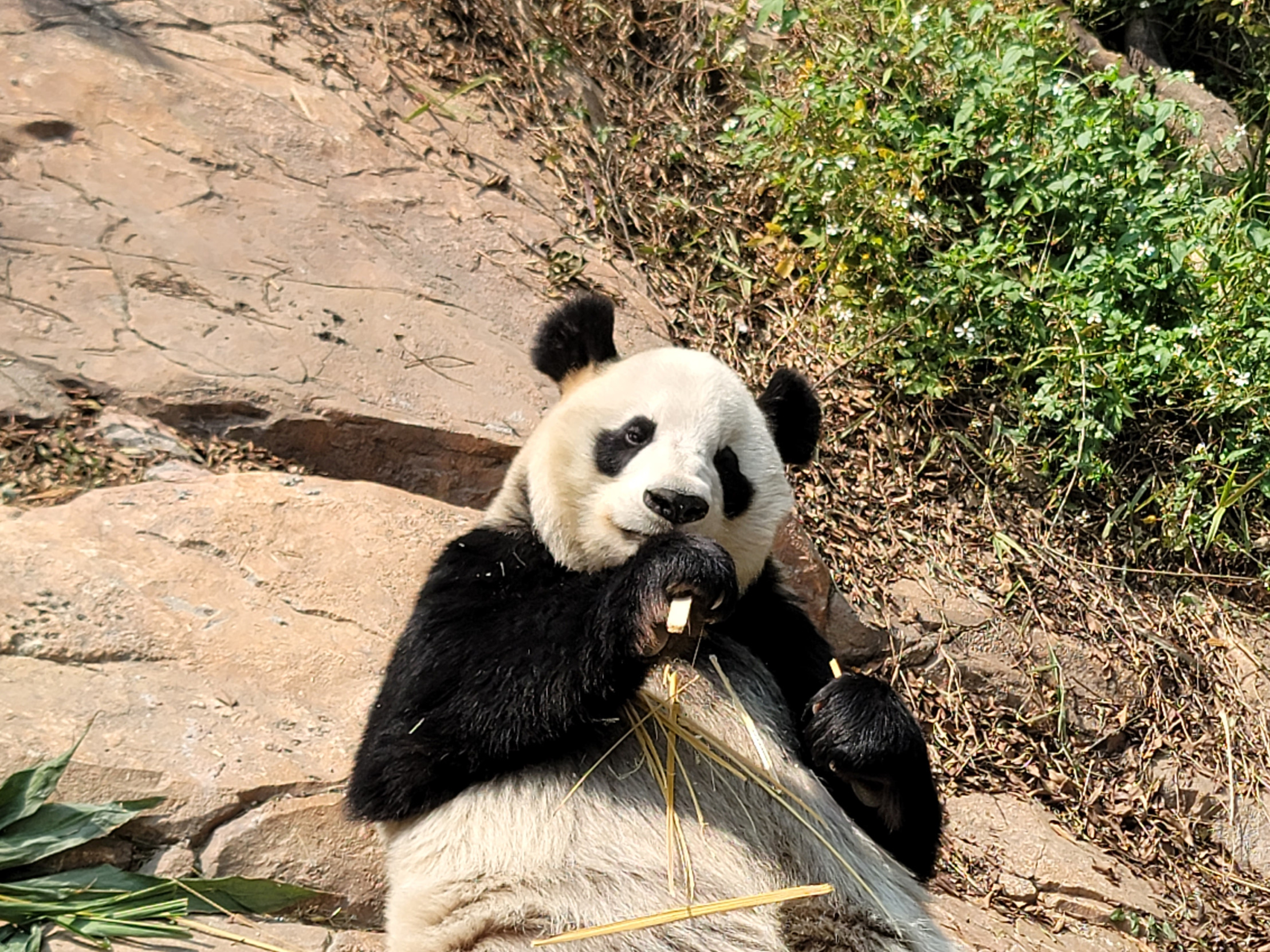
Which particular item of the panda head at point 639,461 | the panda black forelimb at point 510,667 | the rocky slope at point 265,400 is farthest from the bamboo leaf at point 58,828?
the panda head at point 639,461

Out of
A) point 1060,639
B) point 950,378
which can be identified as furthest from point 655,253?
point 1060,639

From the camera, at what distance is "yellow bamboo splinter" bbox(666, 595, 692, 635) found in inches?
111

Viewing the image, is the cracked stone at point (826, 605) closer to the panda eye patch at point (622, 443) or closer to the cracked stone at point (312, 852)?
the panda eye patch at point (622, 443)

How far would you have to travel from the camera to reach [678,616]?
9.29 feet

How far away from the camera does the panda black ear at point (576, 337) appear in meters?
3.94

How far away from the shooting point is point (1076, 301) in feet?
19.1

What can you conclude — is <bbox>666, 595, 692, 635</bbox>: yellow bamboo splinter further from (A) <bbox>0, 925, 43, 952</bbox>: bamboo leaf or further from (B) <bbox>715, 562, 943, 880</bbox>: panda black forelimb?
(A) <bbox>0, 925, 43, 952</bbox>: bamboo leaf

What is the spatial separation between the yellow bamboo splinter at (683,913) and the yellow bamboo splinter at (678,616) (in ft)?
2.42

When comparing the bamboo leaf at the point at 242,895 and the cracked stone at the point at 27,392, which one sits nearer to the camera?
the bamboo leaf at the point at 242,895

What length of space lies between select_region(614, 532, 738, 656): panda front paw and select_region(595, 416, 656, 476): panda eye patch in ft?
1.73

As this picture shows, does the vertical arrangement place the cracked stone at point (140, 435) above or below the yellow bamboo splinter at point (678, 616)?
below

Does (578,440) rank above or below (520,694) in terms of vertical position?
above

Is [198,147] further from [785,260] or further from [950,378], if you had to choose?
[950,378]

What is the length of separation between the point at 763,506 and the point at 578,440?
23.9 inches
